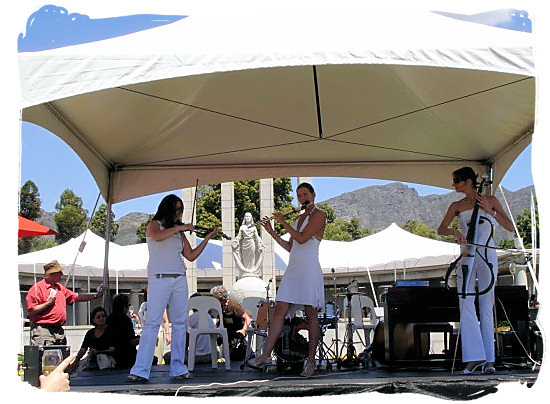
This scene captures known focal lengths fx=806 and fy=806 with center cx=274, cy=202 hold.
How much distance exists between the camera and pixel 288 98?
328 inches

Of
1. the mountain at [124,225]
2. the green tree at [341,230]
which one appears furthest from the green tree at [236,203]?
the green tree at [341,230]

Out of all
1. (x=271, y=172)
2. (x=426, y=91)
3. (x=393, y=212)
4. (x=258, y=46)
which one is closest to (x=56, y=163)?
(x=271, y=172)

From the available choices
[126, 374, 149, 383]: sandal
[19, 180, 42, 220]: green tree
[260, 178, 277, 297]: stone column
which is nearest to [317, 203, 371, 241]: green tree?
[19, 180, 42, 220]: green tree

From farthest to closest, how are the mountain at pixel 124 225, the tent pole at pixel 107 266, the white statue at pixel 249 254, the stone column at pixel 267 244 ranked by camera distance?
1. the mountain at pixel 124 225
2. the stone column at pixel 267 244
3. the white statue at pixel 249 254
4. the tent pole at pixel 107 266

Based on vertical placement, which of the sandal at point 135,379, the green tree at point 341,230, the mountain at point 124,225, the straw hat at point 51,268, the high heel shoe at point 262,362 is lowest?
the sandal at point 135,379

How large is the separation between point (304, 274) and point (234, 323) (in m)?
2.82

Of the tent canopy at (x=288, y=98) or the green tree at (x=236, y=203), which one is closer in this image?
the tent canopy at (x=288, y=98)

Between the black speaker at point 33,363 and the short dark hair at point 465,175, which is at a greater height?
the short dark hair at point 465,175

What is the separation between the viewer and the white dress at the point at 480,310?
6.16 m

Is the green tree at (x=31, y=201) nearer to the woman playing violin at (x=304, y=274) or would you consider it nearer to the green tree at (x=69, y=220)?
the green tree at (x=69, y=220)

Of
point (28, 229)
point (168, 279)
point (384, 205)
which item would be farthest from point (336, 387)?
point (384, 205)

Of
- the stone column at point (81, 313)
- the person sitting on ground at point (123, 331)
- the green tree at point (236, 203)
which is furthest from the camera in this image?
the green tree at point (236, 203)

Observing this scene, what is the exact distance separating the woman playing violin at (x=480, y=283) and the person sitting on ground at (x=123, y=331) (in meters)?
3.72

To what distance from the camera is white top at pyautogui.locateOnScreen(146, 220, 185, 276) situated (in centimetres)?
627
